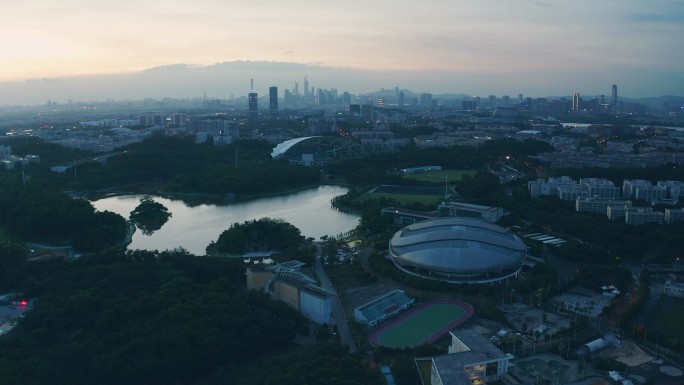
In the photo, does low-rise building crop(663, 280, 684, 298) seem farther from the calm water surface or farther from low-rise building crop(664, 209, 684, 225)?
the calm water surface

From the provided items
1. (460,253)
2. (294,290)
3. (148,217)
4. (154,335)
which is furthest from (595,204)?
(154,335)

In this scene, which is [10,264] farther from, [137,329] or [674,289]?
[674,289]

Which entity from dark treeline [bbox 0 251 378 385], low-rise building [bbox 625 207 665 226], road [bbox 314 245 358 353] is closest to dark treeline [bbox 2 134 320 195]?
road [bbox 314 245 358 353]

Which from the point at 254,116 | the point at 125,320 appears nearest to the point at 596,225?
the point at 125,320

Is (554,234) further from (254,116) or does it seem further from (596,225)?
(254,116)

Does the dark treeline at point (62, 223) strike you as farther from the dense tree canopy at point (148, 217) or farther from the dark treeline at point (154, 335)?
the dark treeline at point (154, 335)

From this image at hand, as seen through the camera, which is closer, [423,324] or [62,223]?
[423,324]
